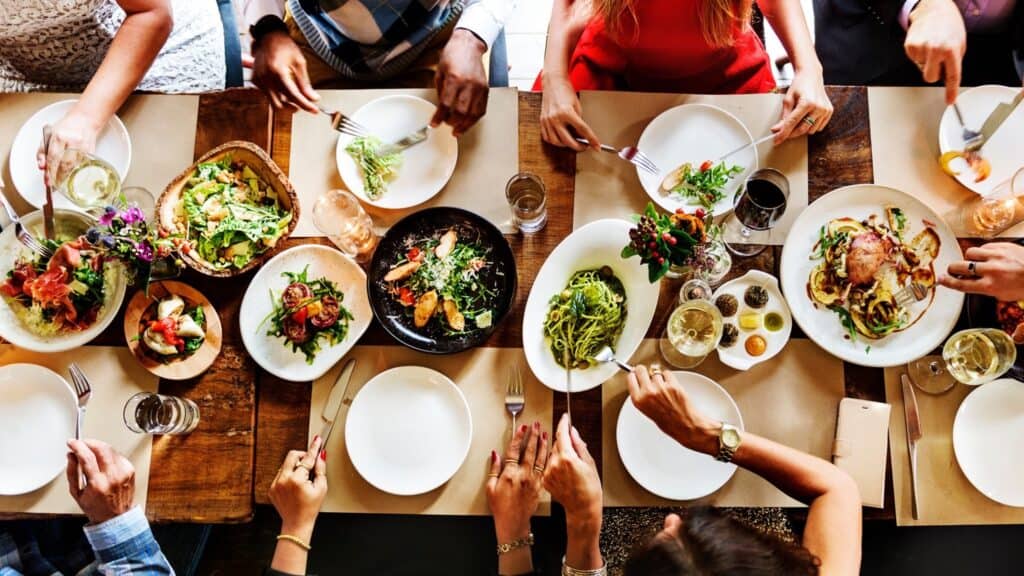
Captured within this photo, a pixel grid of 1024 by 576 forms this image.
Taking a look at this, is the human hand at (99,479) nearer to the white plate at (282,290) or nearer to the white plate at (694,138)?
the white plate at (282,290)

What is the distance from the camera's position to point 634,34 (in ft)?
6.07

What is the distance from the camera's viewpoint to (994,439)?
1515 millimetres

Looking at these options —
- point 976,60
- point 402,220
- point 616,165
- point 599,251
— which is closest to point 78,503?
point 402,220

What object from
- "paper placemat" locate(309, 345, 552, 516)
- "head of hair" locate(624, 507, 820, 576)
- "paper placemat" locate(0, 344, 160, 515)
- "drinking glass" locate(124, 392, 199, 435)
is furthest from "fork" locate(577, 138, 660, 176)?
"paper placemat" locate(0, 344, 160, 515)

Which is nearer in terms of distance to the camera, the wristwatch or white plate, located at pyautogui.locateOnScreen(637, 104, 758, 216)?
the wristwatch

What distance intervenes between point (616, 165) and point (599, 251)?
28cm

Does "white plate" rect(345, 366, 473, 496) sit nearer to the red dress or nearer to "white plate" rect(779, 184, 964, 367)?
"white plate" rect(779, 184, 964, 367)

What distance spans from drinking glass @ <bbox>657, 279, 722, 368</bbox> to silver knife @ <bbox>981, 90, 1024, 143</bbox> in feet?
2.82

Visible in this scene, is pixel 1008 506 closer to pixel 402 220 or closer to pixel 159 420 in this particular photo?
pixel 402 220

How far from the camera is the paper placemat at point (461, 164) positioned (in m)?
1.68

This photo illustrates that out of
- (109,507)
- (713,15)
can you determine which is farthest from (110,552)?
(713,15)

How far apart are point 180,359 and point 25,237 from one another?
49 cm

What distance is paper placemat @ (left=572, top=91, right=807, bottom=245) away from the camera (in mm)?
1669

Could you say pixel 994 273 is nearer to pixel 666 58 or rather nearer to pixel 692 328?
pixel 692 328
